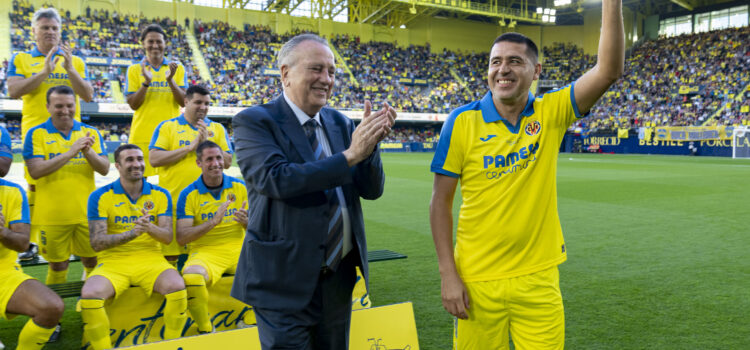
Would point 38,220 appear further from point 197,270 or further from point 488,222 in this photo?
point 488,222

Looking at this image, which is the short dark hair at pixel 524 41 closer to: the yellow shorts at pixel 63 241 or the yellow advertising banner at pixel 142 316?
the yellow advertising banner at pixel 142 316

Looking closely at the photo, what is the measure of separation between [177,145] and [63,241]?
1342mm

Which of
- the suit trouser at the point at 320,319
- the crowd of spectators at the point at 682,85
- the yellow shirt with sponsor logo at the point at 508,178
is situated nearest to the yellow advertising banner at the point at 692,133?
the crowd of spectators at the point at 682,85

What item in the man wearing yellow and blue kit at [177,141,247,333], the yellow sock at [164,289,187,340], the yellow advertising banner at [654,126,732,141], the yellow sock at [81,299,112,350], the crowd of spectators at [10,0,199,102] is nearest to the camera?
the yellow sock at [81,299,112,350]

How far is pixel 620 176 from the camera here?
18.1 m

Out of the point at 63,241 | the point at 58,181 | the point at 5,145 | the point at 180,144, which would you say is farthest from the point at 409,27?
the point at 5,145

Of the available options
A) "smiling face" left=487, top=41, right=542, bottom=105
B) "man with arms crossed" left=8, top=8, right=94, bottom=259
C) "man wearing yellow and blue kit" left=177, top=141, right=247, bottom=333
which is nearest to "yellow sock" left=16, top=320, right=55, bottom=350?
"man wearing yellow and blue kit" left=177, top=141, right=247, bottom=333

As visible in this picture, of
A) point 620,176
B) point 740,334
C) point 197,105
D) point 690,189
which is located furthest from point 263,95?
point 740,334

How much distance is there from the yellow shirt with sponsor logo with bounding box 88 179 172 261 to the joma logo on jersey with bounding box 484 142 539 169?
3.11m

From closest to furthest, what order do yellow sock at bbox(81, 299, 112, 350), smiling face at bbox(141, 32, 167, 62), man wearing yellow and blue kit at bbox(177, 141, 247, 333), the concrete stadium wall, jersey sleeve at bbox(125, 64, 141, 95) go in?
yellow sock at bbox(81, 299, 112, 350), man wearing yellow and blue kit at bbox(177, 141, 247, 333), smiling face at bbox(141, 32, 167, 62), jersey sleeve at bbox(125, 64, 141, 95), the concrete stadium wall

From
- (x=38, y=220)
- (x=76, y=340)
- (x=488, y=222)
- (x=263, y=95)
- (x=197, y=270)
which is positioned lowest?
(x=76, y=340)

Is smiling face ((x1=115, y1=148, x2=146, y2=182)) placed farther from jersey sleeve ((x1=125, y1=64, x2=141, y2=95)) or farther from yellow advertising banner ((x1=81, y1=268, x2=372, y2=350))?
jersey sleeve ((x1=125, y1=64, x2=141, y2=95))

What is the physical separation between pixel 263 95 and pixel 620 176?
28.0 metres

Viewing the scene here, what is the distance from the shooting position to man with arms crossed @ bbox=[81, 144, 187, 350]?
147 inches
